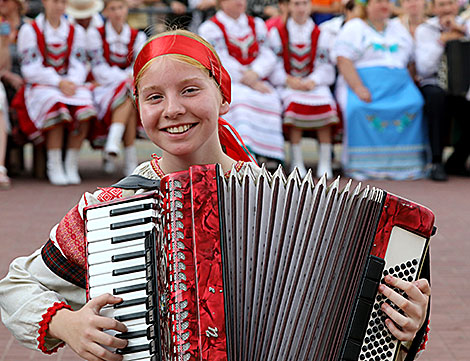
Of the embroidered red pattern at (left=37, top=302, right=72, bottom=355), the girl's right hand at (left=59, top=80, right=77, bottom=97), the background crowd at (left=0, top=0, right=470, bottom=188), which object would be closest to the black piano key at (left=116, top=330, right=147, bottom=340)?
the embroidered red pattern at (left=37, top=302, right=72, bottom=355)

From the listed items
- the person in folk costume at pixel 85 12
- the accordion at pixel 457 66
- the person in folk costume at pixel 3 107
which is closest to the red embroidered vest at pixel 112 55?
the person in folk costume at pixel 85 12

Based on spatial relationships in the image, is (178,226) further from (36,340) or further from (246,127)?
(246,127)

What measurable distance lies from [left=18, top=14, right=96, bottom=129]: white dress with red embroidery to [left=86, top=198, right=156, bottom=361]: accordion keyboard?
17.1 ft

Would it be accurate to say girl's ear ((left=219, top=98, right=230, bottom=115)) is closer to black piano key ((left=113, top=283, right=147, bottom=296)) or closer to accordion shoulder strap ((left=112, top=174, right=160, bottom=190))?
accordion shoulder strap ((left=112, top=174, right=160, bottom=190))

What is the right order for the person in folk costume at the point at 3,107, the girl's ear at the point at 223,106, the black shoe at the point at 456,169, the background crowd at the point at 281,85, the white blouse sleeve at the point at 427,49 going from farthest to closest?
the black shoe at the point at 456,169
the white blouse sleeve at the point at 427,49
the background crowd at the point at 281,85
the person in folk costume at the point at 3,107
the girl's ear at the point at 223,106

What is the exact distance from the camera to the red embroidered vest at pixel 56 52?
677cm

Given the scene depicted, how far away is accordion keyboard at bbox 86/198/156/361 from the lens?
158cm

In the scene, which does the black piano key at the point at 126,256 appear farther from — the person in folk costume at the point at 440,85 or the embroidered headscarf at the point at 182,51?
the person in folk costume at the point at 440,85

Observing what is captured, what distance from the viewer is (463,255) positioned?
458 cm

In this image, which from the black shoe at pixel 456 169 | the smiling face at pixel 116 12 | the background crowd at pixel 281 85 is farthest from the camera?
the black shoe at pixel 456 169

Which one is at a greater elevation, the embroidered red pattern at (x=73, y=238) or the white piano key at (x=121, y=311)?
the embroidered red pattern at (x=73, y=238)

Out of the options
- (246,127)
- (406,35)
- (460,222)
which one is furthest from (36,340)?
(406,35)

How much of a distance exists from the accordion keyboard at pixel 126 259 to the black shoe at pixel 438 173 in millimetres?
5873

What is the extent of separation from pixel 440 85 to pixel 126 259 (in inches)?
246
